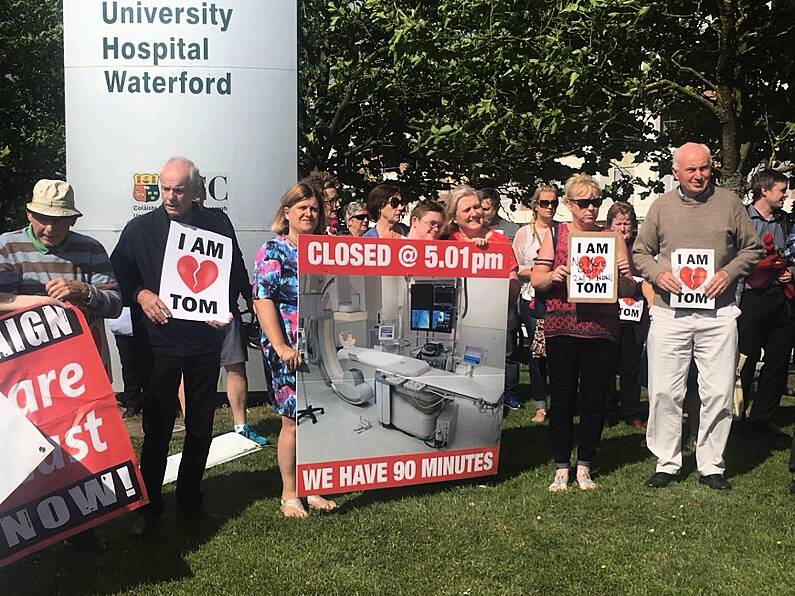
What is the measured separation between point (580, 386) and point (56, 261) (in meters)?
3.30

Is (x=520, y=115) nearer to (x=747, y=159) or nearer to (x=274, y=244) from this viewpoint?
(x=747, y=159)

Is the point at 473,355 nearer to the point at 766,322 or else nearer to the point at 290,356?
the point at 290,356

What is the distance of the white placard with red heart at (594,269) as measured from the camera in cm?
596

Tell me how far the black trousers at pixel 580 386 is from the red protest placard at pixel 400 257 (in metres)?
0.68

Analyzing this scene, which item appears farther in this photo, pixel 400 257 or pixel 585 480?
pixel 585 480

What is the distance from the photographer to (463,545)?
5121mm

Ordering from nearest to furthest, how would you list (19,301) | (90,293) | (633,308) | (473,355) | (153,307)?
(19,301)
(90,293)
(153,307)
(473,355)
(633,308)

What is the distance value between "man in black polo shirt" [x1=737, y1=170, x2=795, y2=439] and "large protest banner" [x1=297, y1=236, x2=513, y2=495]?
291cm

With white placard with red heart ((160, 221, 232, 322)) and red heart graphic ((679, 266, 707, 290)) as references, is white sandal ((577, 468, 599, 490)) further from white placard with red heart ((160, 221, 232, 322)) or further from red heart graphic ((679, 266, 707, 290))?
white placard with red heart ((160, 221, 232, 322))

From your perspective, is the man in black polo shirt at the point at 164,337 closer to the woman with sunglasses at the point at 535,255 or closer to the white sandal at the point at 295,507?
the white sandal at the point at 295,507

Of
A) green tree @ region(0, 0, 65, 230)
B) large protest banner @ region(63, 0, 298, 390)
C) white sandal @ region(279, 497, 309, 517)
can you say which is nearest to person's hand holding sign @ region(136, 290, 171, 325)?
white sandal @ region(279, 497, 309, 517)

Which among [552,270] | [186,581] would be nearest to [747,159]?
[552,270]

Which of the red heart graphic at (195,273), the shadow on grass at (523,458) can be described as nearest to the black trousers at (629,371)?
the shadow on grass at (523,458)

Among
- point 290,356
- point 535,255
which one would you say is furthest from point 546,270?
point 535,255
